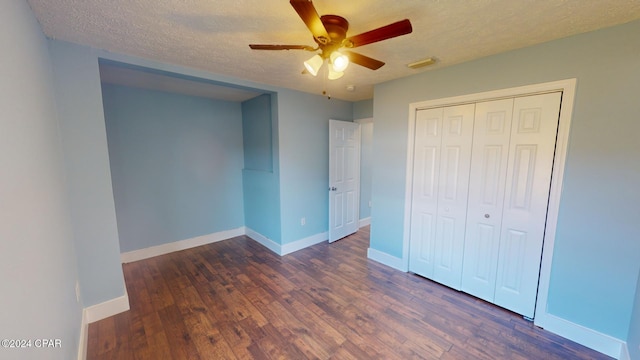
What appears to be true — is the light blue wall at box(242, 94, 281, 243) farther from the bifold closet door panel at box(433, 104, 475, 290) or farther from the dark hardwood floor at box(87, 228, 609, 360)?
the bifold closet door panel at box(433, 104, 475, 290)

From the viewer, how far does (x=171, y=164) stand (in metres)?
3.58

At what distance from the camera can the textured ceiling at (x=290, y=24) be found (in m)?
1.44

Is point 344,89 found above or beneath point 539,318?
above

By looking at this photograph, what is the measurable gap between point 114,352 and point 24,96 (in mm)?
1849

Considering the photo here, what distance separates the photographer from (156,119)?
3.39 meters

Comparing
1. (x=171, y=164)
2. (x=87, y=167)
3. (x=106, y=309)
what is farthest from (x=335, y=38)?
(x=171, y=164)

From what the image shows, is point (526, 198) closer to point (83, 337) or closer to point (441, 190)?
point (441, 190)

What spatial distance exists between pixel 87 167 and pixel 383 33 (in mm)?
2543

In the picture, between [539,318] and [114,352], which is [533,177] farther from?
[114,352]

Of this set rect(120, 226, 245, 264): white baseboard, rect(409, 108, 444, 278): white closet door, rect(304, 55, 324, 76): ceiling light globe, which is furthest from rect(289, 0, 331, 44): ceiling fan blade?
rect(120, 226, 245, 264): white baseboard

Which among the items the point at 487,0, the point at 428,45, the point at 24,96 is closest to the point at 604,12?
the point at 487,0

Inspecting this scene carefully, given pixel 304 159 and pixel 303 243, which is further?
pixel 303 243

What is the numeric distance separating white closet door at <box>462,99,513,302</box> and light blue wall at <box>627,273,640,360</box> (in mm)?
822

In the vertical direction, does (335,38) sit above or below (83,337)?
above
